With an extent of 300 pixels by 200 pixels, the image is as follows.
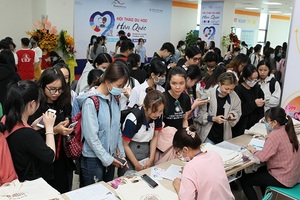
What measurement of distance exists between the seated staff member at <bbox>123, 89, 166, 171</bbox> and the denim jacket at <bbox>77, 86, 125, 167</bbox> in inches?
5.1

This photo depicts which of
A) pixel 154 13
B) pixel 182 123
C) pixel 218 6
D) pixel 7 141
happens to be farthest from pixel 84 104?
pixel 218 6

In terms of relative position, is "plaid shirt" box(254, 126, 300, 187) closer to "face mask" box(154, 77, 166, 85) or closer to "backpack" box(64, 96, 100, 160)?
"face mask" box(154, 77, 166, 85)

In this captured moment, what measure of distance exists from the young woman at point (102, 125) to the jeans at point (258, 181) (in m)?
1.41

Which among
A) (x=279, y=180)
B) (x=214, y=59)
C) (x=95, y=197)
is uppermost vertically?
(x=214, y=59)

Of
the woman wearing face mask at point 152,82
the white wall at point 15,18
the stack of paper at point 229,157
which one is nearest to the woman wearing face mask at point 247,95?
the stack of paper at point 229,157

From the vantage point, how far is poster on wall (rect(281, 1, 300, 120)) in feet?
10.4

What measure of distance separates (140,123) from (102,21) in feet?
24.6

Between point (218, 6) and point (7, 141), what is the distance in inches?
412

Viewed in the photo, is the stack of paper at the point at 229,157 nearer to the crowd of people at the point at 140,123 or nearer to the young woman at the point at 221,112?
the crowd of people at the point at 140,123

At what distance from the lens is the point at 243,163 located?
261 centimetres

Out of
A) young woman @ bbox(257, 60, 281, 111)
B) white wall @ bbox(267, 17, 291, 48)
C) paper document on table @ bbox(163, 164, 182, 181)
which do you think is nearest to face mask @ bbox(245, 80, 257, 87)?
young woman @ bbox(257, 60, 281, 111)

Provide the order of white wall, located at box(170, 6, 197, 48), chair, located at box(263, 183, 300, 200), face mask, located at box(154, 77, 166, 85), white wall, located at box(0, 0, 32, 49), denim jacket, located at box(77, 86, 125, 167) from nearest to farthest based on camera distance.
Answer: denim jacket, located at box(77, 86, 125, 167), chair, located at box(263, 183, 300, 200), face mask, located at box(154, 77, 166, 85), white wall, located at box(0, 0, 32, 49), white wall, located at box(170, 6, 197, 48)

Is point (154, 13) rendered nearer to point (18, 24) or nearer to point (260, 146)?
point (18, 24)

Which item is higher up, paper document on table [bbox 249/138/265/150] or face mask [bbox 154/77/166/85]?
face mask [bbox 154/77/166/85]
